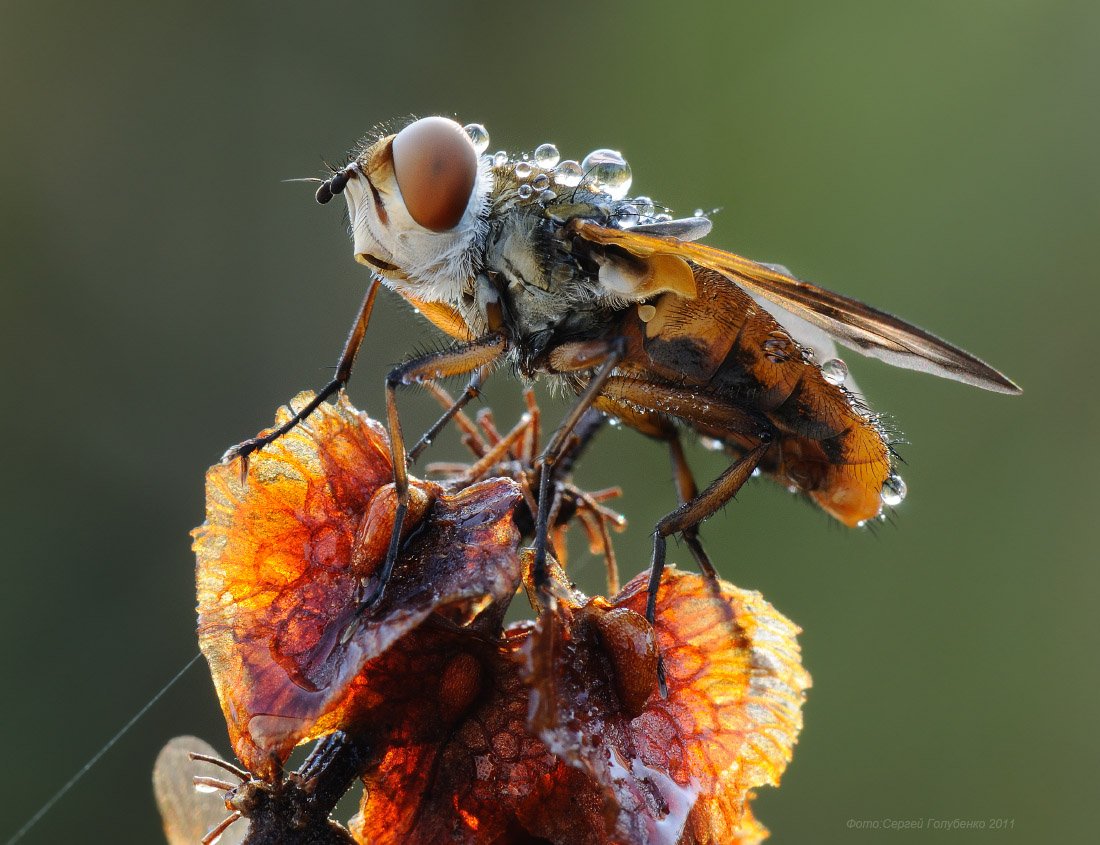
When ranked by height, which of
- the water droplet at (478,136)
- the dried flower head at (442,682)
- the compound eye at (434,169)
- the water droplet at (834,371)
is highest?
the water droplet at (834,371)

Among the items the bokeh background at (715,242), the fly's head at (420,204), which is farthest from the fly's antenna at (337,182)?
the bokeh background at (715,242)

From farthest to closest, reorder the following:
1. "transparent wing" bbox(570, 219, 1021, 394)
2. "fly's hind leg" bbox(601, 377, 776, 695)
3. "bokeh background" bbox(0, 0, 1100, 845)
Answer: "bokeh background" bbox(0, 0, 1100, 845), "fly's hind leg" bbox(601, 377, 776, 695), "transparent wing" bbox(570, 219, 1021, 394)

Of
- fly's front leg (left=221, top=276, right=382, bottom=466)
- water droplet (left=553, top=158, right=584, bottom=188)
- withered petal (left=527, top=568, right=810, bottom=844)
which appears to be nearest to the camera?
withered petal (left=527, top=568, right=810, bottom=844)

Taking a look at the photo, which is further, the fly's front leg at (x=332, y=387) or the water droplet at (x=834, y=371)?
the water droplet at (x=834, y=371)

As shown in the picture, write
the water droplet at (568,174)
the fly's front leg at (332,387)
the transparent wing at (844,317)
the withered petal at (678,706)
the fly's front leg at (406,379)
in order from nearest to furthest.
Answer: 1. the withered petal at (678,706)
2. the fly's front leg at (406,379)
3. the fly's front leg at (332,387)
4. the transparent wing at (844,317)
5. the water droplet at (568,174)

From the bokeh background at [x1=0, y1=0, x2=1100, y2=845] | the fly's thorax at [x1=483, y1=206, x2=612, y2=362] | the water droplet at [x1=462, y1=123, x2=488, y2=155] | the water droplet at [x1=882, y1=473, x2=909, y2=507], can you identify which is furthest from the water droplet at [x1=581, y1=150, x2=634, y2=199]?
the bokeh background at [x1=0, y1=0, x2=1100, y2=845]

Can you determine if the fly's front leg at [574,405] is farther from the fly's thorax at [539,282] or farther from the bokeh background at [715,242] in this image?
the bokeh background at [715,242]

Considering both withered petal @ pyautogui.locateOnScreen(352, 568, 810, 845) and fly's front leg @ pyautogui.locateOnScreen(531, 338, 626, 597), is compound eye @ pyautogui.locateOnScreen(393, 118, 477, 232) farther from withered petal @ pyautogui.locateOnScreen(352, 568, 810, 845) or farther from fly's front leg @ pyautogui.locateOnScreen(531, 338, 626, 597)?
withered petal @ pyautogui.locateOnScreen(352, 568, 810, 845)
